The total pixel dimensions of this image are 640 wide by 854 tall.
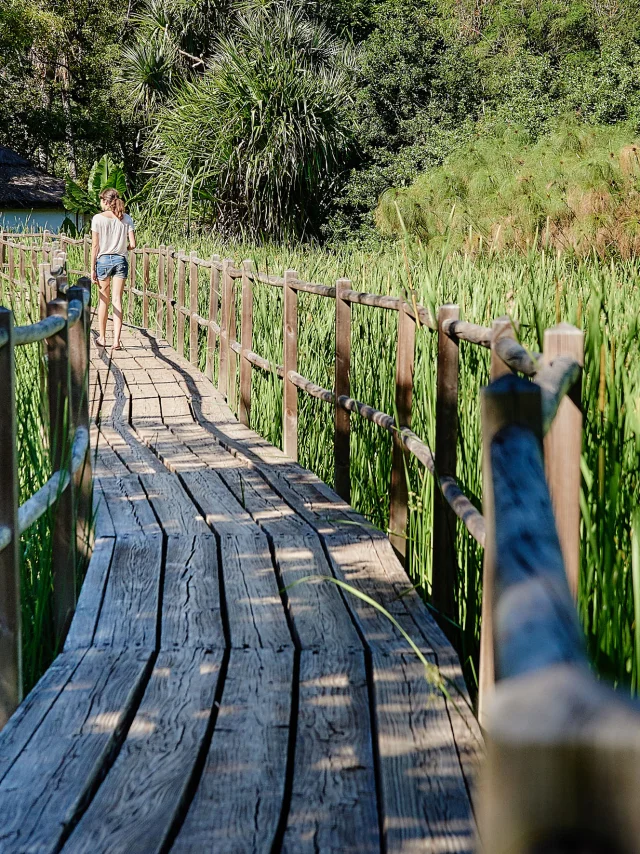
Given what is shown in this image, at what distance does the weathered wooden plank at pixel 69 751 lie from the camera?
1.84 metres

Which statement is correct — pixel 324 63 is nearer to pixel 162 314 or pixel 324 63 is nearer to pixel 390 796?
pixel 162 314

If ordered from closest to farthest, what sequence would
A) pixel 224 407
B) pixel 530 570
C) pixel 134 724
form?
pixel 530 570
pixel 134 724
pixel 224 407

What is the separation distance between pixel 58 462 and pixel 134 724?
1.16 metres

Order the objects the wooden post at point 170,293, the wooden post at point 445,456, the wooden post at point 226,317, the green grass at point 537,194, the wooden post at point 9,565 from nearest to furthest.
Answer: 1. the wooden post at point 9,565
2. the wooden post at point 445,456
3. the wooden post at point 226,317
4. the green grass at point 537,194
5. the wooden post at point 170,293

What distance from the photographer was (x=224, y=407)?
731cm

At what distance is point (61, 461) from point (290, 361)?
273 cm

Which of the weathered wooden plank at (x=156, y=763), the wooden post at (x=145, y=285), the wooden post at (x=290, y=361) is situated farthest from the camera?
the wooden post at (x=145, y=285)

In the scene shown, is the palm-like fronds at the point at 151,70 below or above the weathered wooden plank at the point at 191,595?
above

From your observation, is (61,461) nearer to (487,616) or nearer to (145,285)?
(487,616)

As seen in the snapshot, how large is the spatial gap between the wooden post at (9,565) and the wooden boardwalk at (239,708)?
100mm

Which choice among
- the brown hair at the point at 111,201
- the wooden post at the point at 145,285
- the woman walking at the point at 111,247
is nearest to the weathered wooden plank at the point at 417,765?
the woman walking at the point at 111,247

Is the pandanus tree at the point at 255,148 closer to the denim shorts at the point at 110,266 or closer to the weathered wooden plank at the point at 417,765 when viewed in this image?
the denim shorts at the point at 110,266

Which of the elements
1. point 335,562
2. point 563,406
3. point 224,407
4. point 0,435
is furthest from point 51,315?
point 224,407

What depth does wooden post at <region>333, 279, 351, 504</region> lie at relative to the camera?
477 centimetres
